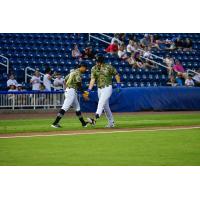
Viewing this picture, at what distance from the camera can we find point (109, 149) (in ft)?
48.1

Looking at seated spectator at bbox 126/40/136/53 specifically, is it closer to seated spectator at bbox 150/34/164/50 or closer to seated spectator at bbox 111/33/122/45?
seated spectator at bbox 111/33/122/45

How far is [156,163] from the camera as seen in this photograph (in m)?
12.2

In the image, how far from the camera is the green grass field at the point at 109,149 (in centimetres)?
1255

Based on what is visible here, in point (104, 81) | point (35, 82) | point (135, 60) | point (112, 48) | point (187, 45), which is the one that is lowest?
point (35, 82)

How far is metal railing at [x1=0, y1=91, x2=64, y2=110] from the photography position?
99.3 ft

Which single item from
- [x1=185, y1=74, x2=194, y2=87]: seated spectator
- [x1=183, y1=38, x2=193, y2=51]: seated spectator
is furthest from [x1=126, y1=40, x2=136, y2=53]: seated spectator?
[x1=183, y1=38, x2=193, y2=51]: seated spectator

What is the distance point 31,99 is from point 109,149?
16715 mm

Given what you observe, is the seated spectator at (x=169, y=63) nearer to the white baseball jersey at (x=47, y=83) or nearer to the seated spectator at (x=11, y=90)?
the white baseball jersey at (x=47, y=83)

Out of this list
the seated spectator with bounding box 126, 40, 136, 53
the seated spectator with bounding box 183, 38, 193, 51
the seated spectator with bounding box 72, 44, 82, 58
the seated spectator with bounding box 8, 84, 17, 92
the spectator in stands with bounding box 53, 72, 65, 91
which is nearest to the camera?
the seated spectator with bounding box 8, 84, 17, 92

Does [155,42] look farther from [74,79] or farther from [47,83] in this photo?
[74,79]

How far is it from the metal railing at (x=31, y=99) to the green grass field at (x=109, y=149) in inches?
426

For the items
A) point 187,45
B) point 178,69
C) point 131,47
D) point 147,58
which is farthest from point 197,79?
point 131,47

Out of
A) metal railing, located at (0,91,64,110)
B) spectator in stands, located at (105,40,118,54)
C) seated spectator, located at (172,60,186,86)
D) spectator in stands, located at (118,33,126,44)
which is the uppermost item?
spectator in stands, located at (118,33,126,44)

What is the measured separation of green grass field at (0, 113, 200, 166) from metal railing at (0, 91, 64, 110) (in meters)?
10.8
